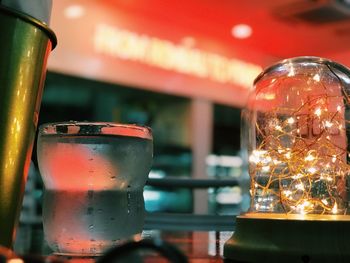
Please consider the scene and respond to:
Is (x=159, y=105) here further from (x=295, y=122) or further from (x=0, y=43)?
(x=0, y=43)

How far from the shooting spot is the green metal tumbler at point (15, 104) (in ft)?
1.27

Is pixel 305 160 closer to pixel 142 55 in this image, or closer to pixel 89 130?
pixel 89 130

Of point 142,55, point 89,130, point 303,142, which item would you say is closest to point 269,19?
point 142,55

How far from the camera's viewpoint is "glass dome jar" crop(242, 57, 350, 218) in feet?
2.15

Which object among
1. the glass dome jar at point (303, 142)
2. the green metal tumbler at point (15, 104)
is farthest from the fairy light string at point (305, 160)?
the green metal tumbler at point (15, 104)

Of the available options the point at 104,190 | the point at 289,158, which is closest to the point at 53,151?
the point at 104,190

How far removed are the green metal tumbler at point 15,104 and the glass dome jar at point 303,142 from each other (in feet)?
1.19

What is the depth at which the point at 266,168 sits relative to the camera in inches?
27.3

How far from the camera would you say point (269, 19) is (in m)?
3.63

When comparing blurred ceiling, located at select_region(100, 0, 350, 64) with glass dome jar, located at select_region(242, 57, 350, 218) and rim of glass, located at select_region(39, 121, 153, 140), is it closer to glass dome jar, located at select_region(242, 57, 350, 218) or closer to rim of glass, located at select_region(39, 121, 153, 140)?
glass dome jar, located at select_region(242, 57, 350, 218)

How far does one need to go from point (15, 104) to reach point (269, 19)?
3.43 metres

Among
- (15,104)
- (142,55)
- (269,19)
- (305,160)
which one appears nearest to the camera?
(15,104)

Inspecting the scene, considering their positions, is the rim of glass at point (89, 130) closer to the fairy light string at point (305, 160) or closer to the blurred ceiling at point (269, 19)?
the fairy light string at point (305, 160)

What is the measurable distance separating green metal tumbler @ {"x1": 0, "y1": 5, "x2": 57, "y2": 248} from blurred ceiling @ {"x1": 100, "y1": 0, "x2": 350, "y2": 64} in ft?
9.58
